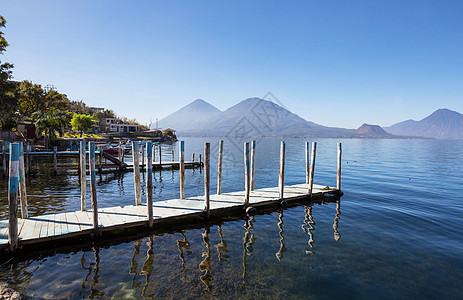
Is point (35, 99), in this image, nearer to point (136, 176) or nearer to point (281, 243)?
point (136, 176)

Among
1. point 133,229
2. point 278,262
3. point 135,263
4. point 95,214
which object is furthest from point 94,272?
point 278,262

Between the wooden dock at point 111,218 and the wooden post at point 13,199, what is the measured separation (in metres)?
0.25

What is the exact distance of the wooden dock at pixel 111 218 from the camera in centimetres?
902

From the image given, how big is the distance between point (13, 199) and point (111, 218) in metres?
3.49

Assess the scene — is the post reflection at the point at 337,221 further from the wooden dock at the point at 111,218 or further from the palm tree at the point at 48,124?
the palm tree at the point at 48,124

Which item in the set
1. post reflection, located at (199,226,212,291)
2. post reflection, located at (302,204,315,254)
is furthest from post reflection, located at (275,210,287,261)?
post reflection, located at (199,226,212,291)

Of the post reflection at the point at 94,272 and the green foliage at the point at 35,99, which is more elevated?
the green foliage at the point at 35,99

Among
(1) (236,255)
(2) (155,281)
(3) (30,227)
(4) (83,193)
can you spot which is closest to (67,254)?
(3) (30,227)

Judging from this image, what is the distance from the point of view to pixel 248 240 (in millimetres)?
10922

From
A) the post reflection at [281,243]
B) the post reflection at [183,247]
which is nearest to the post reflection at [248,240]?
the post reflection at [281,243]

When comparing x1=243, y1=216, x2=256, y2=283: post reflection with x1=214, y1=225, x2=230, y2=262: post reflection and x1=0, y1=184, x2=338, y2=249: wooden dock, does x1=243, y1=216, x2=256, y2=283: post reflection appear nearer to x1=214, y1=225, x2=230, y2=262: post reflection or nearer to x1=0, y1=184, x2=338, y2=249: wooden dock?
x1=214, y1=225, x2=230, y2=262: post reflection

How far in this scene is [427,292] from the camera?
7.48 m

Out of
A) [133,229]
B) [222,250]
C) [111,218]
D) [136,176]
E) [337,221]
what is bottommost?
[337,221]

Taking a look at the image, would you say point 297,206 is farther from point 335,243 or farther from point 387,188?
point 387,188
